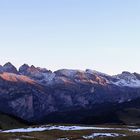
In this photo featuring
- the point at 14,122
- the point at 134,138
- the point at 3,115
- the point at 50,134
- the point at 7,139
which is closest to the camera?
the point at 7,139

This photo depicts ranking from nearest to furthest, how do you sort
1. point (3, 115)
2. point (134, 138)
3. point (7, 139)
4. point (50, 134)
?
point (7, 139) < point (134, 138) < point (50, 134) < point (3, 115)

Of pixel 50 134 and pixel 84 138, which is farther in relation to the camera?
pixel 50 134

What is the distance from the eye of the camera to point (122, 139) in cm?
6738

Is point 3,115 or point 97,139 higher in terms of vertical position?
point 3,115

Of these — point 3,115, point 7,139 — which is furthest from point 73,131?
point 3,115

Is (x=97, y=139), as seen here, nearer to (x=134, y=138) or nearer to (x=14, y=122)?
(x=134, y=138)

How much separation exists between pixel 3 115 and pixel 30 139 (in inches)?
5068

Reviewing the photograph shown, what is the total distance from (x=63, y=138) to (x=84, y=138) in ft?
11.3

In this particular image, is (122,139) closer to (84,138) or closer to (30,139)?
(84,138)

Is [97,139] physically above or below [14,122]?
below

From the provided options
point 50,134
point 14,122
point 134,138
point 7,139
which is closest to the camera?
point 7,139

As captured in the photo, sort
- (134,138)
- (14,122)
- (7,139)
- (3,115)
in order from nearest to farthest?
(7,139), (134,138), (14,122), (3,115)

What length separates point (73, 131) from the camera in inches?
3314

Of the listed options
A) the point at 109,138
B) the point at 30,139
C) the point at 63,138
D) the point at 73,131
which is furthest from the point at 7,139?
the point at 73,131
